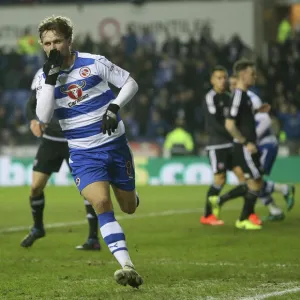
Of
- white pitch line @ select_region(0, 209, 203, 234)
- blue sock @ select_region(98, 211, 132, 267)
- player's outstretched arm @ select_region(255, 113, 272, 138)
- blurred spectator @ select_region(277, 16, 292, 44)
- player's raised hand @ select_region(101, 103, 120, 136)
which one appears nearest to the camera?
blue sock @ select_region(98, 211, 132, 267)

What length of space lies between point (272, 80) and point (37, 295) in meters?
17.8

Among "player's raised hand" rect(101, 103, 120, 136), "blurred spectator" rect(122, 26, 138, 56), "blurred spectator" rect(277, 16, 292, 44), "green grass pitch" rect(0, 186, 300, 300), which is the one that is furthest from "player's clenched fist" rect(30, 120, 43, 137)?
"blurred spectator" rect(277, 16, 292, 44)

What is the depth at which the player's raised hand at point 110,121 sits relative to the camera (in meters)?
6.58

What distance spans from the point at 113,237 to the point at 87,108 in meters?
1.06

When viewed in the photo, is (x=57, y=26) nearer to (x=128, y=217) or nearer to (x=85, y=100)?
(x=85, y=100)

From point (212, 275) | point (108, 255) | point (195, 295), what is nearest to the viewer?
point (195, 295)

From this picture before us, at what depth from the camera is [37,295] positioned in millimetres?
6438

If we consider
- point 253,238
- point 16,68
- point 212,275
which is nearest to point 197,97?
point 16,68

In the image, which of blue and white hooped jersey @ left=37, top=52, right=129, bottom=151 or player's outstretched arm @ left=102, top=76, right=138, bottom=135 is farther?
blue and white hooped jersey @ left=37, top=52, right=129, bottom=151

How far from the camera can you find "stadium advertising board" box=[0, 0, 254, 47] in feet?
82.9

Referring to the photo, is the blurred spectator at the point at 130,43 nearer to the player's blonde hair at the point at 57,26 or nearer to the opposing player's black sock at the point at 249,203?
the opposing player's black sock at the point at 249,203

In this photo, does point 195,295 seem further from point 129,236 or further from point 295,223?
point 295,223

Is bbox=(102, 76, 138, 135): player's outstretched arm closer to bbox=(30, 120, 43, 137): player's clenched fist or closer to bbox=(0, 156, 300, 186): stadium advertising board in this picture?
bbox=(30, 120, 43, 137): player's clenched fist

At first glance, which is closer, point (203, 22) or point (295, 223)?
point (295, 223)
